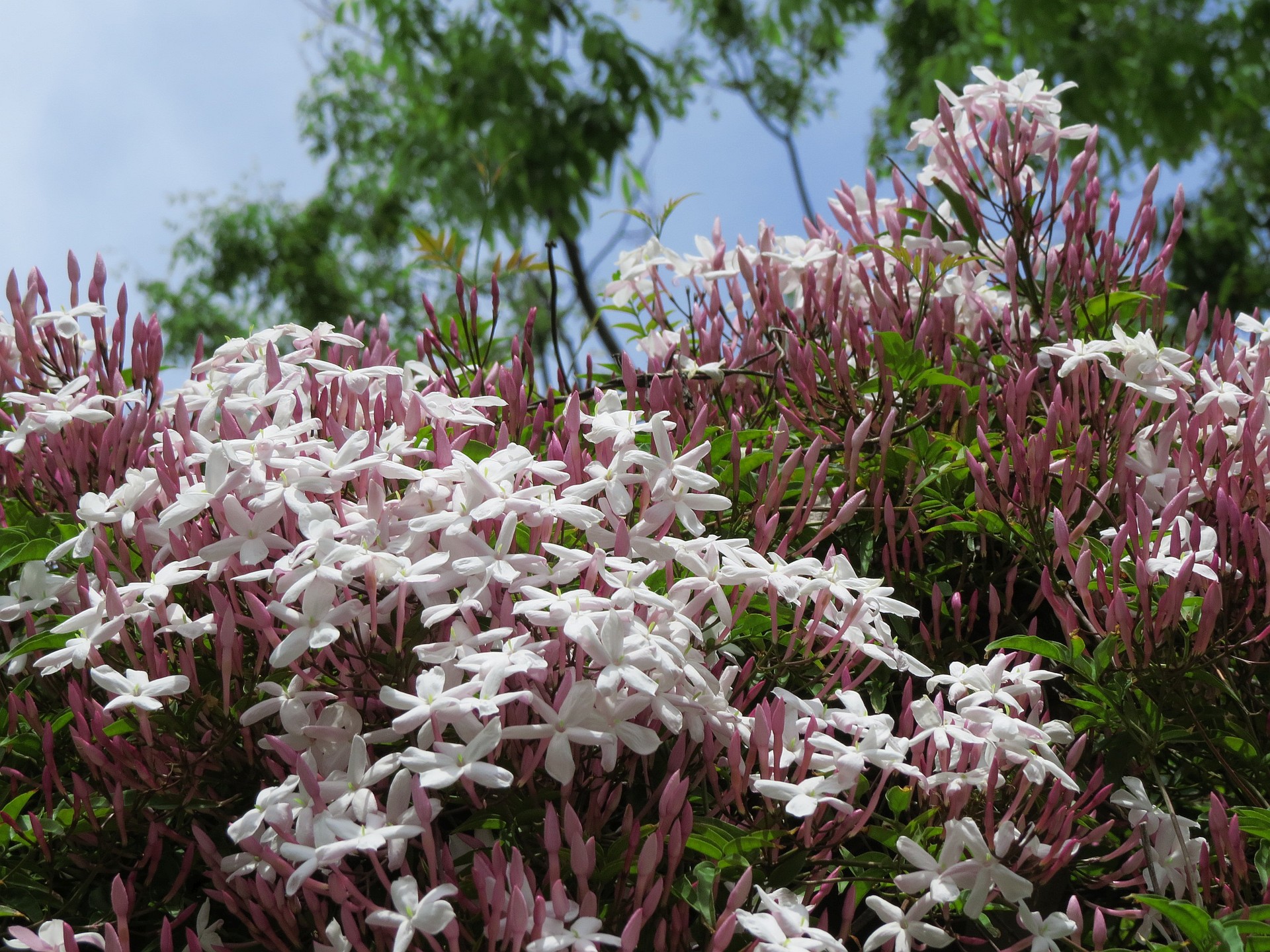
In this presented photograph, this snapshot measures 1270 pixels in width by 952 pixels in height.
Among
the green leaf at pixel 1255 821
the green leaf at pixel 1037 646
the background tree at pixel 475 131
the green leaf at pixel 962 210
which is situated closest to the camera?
the green leaf at pixel 1255 821

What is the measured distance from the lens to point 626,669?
122cm

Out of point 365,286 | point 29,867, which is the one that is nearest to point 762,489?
point 29,867

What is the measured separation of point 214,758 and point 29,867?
30cm

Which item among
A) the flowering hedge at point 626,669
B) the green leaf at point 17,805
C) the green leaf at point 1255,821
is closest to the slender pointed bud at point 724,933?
the flowering hedge at point 626,669

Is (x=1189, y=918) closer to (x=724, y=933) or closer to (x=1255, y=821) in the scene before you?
(x=1255, y=821)

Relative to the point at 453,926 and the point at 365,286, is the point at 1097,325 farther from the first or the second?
the point at 365,286

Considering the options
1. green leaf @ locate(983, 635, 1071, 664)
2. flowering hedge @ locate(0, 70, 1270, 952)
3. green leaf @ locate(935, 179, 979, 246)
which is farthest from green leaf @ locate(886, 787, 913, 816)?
green leaf @ locate(935, 179, 979, 246)

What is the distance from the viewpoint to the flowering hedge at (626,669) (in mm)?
1257

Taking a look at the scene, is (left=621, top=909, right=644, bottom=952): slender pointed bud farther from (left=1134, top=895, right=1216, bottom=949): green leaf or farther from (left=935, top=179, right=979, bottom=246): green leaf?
(left=935, top=179, right=979, bottom=246): green leaf

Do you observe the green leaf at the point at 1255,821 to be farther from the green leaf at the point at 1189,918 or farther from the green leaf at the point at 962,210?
the green leaf at the point at 962,210

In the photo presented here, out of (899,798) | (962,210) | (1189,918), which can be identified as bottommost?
(1189,918)

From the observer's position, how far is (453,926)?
1.18 m

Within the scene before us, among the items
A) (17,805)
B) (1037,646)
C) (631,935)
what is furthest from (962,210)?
(17,805)

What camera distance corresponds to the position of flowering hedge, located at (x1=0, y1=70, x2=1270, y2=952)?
126cm
